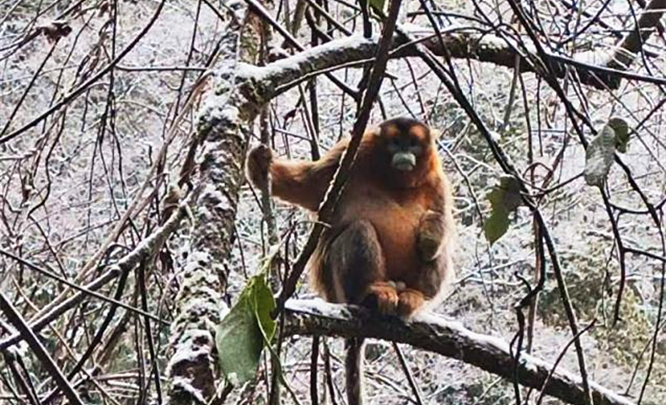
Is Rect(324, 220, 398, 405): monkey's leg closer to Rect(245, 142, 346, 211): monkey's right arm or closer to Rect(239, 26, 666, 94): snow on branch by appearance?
Rect(245, 142, 346, 211): monkey's right arm

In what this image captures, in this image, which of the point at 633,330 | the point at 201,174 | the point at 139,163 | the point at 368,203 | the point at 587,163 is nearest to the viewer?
the point at 587,163

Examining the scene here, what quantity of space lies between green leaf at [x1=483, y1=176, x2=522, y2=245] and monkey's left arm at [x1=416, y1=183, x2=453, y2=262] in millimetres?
1256

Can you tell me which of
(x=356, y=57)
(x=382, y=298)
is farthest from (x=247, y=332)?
(x=382, y=298)

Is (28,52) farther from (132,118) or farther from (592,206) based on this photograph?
(592,206)

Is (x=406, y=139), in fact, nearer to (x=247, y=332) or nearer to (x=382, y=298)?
(x=382, y=298)

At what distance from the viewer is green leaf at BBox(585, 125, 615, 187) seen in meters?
1.21

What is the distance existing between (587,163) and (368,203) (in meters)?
1.52

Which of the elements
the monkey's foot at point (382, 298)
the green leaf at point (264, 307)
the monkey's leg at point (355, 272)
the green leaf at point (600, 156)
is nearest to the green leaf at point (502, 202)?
the green leaf at point (600, 156)

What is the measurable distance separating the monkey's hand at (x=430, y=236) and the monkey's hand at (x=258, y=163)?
26.2 inches

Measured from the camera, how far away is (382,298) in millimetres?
2404

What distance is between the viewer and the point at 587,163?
4.07ft

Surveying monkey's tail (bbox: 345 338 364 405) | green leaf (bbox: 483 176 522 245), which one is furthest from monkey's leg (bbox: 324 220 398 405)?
green leaf (bbox: 483 176 522 245)

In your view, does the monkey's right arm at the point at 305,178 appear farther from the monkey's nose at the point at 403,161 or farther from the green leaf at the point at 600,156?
the green leaf at the point at 600,156

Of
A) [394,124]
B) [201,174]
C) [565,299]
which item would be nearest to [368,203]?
[394,124]
